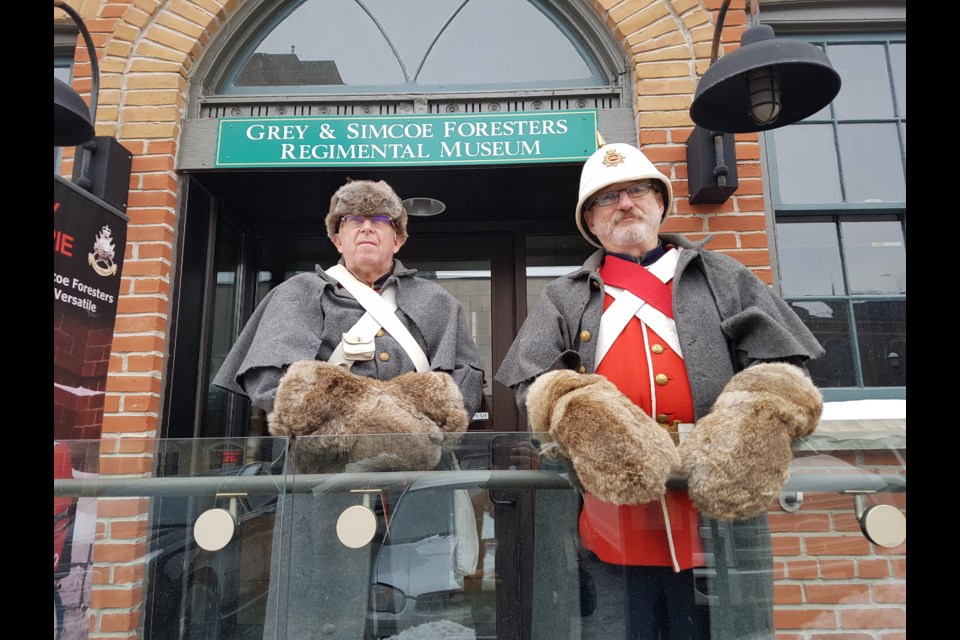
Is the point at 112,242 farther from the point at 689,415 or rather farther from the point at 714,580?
the point at 714,580

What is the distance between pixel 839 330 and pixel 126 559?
3299mm

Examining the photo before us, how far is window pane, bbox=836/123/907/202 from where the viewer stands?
10.8 ft

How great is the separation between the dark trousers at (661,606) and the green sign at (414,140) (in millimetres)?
2186

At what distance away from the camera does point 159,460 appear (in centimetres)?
145

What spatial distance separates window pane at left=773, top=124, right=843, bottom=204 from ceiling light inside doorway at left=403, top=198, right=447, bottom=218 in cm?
196

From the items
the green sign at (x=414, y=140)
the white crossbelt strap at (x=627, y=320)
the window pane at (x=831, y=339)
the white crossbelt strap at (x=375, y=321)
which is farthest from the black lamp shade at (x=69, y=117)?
the window pane at (x=831, y=339)

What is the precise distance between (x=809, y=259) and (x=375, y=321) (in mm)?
2414

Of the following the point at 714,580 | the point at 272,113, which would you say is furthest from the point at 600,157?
the point at 272,113

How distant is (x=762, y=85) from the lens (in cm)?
244

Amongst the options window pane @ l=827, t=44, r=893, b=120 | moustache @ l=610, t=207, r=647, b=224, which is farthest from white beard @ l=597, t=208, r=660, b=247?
window pane @ l=827, t=44, r=893, b=120

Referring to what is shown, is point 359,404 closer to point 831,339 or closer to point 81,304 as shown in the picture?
point 81,304

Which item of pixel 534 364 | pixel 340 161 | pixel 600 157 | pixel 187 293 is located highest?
pixel 340 161

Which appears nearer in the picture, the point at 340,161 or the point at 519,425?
the point at 340,161

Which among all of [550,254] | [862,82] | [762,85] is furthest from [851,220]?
[550,254]
